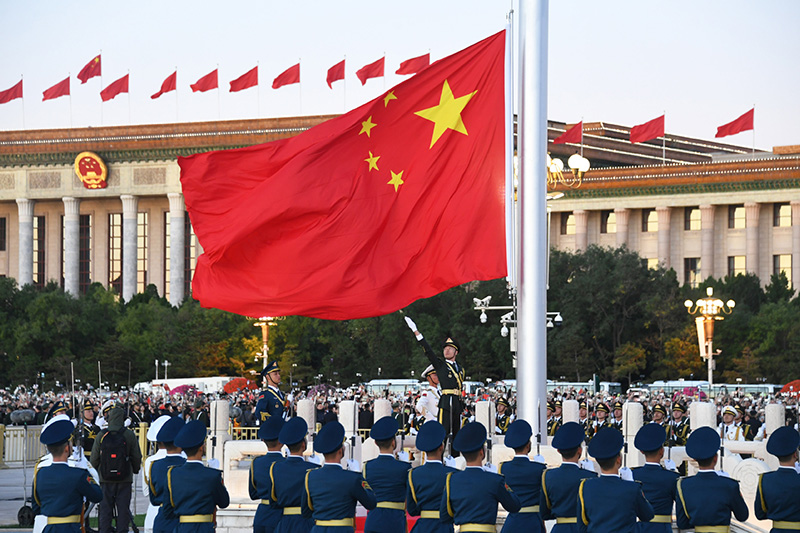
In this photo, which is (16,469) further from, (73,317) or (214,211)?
(73,317)

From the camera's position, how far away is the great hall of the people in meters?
86.5

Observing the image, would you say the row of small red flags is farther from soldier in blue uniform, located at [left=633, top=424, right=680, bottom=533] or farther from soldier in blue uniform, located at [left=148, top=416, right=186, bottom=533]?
soldier in blue uniform, located at [left=633, top=424, right=680, bottom=533]

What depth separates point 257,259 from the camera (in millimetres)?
17984

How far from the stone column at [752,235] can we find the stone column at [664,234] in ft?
17.3

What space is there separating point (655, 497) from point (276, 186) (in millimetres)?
8397

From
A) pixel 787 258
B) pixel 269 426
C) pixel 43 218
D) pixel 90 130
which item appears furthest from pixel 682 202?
pixel 269 426

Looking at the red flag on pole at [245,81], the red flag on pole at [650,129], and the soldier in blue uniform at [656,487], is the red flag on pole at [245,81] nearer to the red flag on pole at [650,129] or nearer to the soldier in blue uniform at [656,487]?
the red flag on pole at [650,129]

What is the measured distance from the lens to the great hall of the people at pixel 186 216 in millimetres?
86500

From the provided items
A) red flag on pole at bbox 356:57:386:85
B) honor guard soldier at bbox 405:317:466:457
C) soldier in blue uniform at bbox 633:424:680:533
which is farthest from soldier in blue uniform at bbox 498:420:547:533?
red flag on pole at bbox 356:57:386:85

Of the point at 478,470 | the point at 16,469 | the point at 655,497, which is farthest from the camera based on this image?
the point at 16,469

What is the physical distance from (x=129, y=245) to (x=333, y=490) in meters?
86.6

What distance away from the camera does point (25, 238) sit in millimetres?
97438

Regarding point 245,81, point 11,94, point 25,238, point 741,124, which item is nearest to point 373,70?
point 245,81

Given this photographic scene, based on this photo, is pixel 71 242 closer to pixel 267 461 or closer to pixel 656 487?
pixel 267 461
